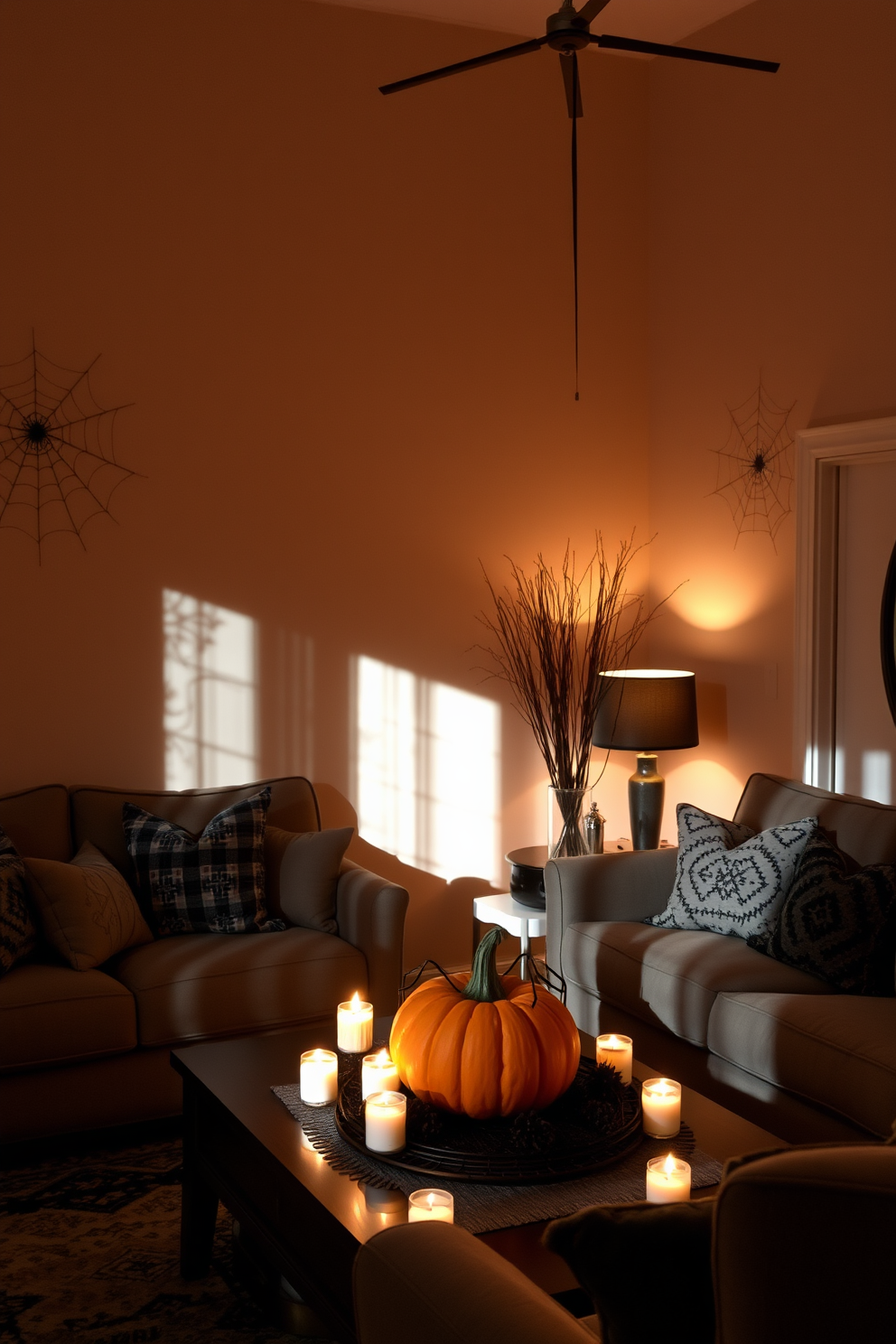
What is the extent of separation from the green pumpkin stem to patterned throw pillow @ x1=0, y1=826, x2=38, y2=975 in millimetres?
1488

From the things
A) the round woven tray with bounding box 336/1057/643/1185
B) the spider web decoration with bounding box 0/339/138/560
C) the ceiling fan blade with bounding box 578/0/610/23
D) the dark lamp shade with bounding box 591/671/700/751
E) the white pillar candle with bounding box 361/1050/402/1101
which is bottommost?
the round woven tray with bounding box 336/1057/643/1185

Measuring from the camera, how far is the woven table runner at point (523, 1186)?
1.85 meters

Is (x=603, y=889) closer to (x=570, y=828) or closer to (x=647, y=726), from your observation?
(x=570, y=828)

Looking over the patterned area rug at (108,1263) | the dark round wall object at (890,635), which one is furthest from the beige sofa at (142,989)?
the dark round wall object at (890,635)

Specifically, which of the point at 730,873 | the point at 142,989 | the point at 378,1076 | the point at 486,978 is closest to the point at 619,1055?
the point at 486,978

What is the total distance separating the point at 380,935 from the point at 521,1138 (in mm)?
1479

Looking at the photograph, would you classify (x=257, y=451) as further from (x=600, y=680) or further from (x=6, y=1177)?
(x=6, y=1177)

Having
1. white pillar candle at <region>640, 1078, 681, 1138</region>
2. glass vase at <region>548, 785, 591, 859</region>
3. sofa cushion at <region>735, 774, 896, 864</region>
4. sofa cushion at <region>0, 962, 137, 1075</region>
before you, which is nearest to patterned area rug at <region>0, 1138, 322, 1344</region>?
sofa cushion at <region>0, 962, 137, 1075</region>

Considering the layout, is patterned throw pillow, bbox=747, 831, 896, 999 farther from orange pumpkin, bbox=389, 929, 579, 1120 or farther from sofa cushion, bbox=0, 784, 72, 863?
sofa cushion, bbox=0, 784, 72, 863

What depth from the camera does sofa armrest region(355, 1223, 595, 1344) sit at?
1.18m

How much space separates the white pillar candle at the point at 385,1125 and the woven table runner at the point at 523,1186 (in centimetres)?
3

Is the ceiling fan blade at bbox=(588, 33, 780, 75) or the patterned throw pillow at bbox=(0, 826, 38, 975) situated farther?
the patterned throw pillow at bbox=(0, 826, 38, 975)

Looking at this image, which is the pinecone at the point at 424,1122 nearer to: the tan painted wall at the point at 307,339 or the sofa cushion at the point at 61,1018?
the sofa cushion at the point at 61,1018

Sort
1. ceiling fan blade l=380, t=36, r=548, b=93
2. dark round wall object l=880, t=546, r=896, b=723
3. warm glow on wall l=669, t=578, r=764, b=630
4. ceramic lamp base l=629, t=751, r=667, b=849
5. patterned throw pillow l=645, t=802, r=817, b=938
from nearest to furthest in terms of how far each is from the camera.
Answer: ceiling fan blade l=380, t=36, r=548, b=93
patterned throw pillow l=645, t=802, r=817, b=938
dark round wall object l=880, t=546, r=896, b=723
ceramic lamp base l=629, t=751, r=667, b=849
warm glow on wall l=669, t=578, r=764, b=630
